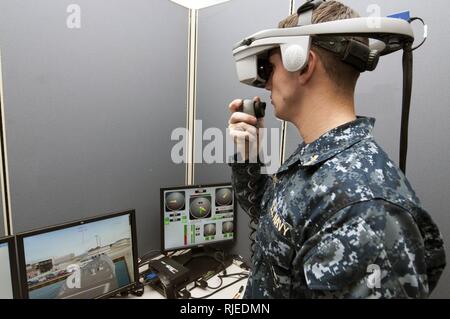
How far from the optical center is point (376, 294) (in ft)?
1.35

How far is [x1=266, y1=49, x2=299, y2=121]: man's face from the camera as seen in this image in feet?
2.08

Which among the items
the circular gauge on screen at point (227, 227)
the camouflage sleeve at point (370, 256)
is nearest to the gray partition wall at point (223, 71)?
the circular gauge on screen at point (227, 227)

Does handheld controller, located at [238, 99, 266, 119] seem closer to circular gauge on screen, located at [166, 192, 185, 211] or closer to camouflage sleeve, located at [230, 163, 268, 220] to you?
camouflage sleeve, located at [230, 163, 268, 220]

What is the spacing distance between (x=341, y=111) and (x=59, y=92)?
3.15 feet

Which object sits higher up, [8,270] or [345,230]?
[345,230]

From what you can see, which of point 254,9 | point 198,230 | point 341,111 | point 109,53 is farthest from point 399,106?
point 109,53

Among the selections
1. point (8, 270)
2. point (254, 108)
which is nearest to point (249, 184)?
point (254, 108)

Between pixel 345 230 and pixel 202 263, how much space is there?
103 centimetres

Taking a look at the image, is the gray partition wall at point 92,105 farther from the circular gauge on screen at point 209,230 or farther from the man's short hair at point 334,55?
the man's short hair at point 334,55

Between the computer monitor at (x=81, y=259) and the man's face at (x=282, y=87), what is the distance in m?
0.74

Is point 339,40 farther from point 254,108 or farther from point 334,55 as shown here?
point 254,108

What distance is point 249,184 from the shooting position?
0.90 m

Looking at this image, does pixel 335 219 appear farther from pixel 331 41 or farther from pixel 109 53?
pixel 109 53

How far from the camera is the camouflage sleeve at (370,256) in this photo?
1.36 feet
